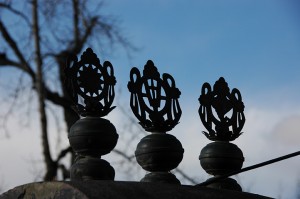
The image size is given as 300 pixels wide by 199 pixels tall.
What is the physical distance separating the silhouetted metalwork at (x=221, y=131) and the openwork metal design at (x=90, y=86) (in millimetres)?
530

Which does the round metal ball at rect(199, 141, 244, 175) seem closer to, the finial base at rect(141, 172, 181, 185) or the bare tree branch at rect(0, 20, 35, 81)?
the finial base at rect(141, 172, 181, 185)

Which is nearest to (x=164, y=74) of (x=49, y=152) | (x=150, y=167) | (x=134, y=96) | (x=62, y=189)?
(x=134, y=96)

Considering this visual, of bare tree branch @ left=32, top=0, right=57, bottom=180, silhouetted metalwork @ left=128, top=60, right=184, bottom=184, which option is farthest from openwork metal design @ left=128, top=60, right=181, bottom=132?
bare tree branch @ left=32, top=0, right=57, bottom=180

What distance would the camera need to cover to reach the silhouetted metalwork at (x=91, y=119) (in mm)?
2727

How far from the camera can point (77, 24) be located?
8.09 meters

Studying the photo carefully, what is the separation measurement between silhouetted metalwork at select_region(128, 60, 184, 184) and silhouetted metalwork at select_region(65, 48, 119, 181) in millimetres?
124

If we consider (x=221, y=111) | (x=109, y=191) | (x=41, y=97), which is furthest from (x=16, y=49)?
(x=109, y=191)

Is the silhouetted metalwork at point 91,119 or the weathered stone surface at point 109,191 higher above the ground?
the silhouetted metalwork at point 91,119

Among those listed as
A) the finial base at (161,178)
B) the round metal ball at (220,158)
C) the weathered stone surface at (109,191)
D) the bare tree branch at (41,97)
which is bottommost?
the weathered stone surface at (109,191)

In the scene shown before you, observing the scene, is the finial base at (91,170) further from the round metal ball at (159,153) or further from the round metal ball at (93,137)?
the round metal ball at (159,153)

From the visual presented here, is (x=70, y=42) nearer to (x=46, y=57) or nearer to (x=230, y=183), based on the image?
(x=46, y=57)

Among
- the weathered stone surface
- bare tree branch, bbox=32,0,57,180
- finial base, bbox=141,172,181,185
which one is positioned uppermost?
bare tree branch, bbox=32,0,57,180

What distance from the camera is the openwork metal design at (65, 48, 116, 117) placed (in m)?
2.81

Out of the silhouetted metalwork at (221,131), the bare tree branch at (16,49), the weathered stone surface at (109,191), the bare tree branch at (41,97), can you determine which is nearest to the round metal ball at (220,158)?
the silhouetted metalwork at (221,131)
